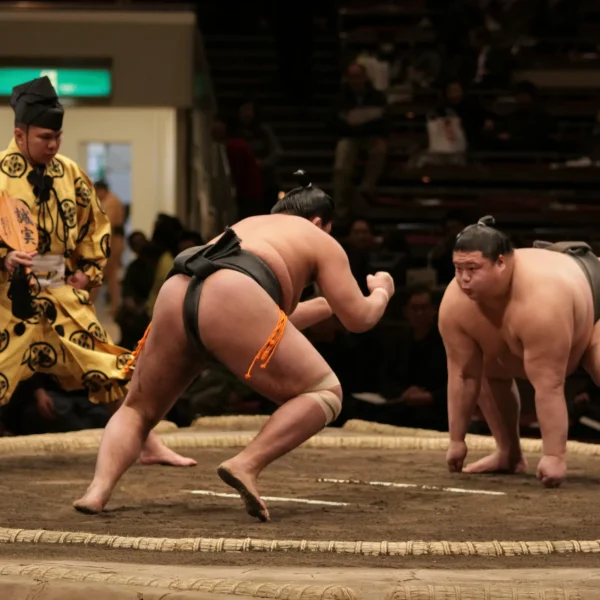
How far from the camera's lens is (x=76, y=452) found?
14.3 feet

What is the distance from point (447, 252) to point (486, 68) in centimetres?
250

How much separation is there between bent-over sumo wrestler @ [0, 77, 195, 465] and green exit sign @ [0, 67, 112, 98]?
4052 millimetres

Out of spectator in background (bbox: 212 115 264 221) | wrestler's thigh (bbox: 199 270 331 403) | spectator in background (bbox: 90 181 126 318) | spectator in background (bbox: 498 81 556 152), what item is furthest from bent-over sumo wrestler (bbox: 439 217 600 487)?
spectator in background (bbox: 90 181 126 318)

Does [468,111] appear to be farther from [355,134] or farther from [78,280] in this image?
[78,280]

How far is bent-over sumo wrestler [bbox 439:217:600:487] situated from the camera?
350 centimetres

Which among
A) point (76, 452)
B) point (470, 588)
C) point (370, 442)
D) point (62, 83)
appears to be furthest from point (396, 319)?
point (470, 588)

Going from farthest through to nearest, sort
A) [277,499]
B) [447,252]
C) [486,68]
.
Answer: [486,68] → [447,252] → [277,499]

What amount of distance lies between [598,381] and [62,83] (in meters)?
4.95

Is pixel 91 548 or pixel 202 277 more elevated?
pixel 202 277

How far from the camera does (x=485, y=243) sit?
3482 millimetres

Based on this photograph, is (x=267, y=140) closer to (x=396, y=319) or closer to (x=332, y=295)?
(x=396, y=319)

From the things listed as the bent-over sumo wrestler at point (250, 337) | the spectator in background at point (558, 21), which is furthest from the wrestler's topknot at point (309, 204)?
Answer: the spectator in background at point (558, 21)

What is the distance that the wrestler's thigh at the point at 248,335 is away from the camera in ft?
9.95

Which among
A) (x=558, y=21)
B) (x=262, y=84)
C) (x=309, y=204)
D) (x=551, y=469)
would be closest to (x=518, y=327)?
(x=551, y=469)
